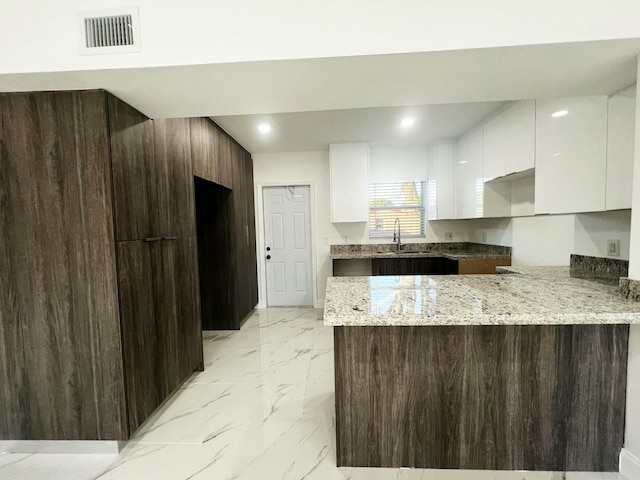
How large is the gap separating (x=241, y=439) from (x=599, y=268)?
8.89ft

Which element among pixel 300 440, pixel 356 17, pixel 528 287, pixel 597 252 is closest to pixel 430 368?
pixel 528 287

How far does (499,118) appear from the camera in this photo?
267 cm

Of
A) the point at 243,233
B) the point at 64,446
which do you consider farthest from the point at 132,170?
the point at 243,233

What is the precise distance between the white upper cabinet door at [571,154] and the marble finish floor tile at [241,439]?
1549 mm

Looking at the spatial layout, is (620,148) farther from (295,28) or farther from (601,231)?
(295,28)

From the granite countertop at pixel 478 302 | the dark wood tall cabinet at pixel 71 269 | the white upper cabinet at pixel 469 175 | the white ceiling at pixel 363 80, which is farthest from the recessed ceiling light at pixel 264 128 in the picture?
the white upper cabinet at pixel 469 175

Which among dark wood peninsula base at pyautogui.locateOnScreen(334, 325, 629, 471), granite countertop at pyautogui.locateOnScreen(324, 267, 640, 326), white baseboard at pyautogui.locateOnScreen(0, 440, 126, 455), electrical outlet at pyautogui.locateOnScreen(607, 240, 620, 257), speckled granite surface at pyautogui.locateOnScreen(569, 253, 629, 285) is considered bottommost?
white baseboard at pyautogui.locateOnScreen(0, 440, 126, 455)

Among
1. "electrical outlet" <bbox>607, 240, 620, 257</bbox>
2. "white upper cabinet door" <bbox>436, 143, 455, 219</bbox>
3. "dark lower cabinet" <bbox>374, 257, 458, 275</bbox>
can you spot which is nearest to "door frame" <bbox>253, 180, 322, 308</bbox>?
"dark lower cabinet" <bbox>374, 257, 458, 275</bbox>

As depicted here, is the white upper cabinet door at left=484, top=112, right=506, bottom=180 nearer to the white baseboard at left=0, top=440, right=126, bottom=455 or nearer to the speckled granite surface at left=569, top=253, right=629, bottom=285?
the speckled granite surface at left=569, top=253, right=629, bottom=285

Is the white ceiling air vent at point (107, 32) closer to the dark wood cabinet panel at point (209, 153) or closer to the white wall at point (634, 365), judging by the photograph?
the dark wood cabinet panel at point (209, 153)

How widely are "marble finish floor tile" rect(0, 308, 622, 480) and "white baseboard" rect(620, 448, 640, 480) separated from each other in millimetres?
47

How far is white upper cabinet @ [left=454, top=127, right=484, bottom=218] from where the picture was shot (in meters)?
3.11

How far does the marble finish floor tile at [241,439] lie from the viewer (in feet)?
4.91

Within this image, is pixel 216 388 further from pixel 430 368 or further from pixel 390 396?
pixel 430 368
